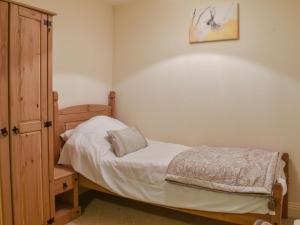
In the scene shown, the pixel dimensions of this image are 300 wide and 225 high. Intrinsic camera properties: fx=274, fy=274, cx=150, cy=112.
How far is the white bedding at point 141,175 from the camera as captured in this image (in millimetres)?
2172

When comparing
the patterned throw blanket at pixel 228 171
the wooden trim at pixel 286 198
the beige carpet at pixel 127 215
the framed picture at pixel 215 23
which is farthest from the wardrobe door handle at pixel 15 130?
the wooden trim at pixel 286 198

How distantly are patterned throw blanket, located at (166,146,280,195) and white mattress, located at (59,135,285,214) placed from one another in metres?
0.07

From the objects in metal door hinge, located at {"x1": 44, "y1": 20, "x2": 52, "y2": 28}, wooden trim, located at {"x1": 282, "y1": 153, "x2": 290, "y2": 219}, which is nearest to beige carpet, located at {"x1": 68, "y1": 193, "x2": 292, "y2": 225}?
wooden trim, located at {"x1": 282, "y1": 153, "x2": 290, "y2": 219}

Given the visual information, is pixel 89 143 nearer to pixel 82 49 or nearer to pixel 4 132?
pixel 4 132

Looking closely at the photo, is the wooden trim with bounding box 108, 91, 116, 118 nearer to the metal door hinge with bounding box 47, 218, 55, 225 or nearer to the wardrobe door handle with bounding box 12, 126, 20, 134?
the metal door hinge with bounding box 47, 218, 55, 225

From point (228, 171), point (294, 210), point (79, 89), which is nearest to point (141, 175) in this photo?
point (228, 171)

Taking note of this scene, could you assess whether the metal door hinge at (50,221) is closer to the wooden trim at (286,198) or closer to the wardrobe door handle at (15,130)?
the wardrobe door handle at (15,130)

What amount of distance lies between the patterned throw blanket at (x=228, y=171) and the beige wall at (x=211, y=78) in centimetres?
55

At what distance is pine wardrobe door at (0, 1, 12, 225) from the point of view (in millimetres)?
2047

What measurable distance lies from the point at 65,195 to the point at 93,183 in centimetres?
41

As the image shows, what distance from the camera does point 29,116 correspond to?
7.41ft

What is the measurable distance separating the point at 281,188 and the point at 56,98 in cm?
224

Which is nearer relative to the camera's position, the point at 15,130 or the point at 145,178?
the point at 15,130

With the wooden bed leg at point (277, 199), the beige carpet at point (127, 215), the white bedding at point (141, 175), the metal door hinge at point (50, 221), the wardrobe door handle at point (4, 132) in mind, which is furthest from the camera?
the beige carpet at point (127, 215)
